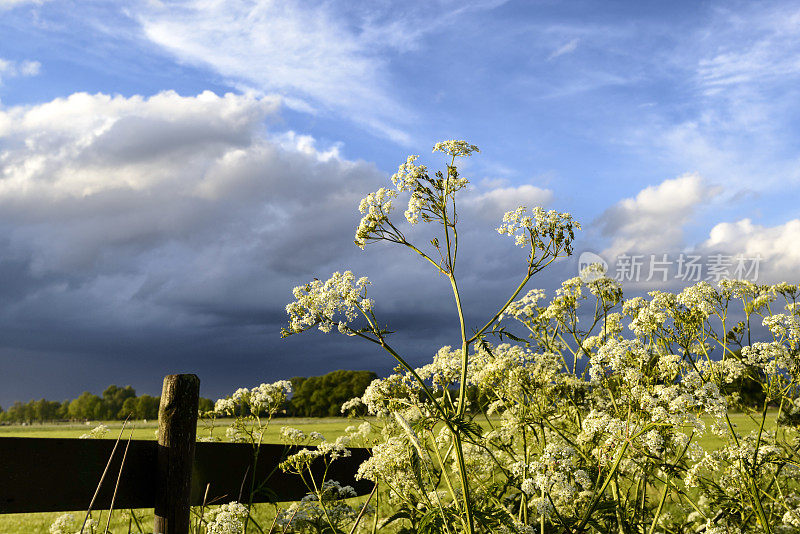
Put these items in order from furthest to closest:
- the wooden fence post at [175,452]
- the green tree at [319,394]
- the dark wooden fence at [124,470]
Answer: the green tree at [319,394] < the wooden fence post at [175,452] < the dark wooden fence at [124,470]

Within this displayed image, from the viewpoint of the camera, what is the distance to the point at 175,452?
12.3ft

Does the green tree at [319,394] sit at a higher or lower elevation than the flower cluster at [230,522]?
higher

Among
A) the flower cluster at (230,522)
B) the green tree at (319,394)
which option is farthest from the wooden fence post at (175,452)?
the green tree at (319,394)

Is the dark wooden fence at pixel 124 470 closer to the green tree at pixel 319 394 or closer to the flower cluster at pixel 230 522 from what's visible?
the flower cluster at pixel 230 522

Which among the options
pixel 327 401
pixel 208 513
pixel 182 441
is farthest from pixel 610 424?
pixel 327 401

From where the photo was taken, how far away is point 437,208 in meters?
4.17

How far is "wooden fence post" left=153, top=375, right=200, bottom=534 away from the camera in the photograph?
3.67 m

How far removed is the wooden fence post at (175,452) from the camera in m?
3.67

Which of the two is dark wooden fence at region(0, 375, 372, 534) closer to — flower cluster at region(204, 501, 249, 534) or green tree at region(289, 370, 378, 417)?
flower cluster at region(204, 501, 249, 534)

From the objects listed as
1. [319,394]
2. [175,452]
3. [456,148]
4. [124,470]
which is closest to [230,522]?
[175,452]

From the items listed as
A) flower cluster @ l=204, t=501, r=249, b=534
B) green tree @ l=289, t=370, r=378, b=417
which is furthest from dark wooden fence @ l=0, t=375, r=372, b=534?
green tree @ l=289, t=370, r=378, b=417

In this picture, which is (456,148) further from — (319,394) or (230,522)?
(319,394)

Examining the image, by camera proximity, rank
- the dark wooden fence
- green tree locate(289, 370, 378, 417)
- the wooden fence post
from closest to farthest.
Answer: the dark wooden fence, the wooden fence post, green tree locate(289, 370, 378, 417)

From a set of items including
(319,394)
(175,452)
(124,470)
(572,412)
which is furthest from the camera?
(319,394)
